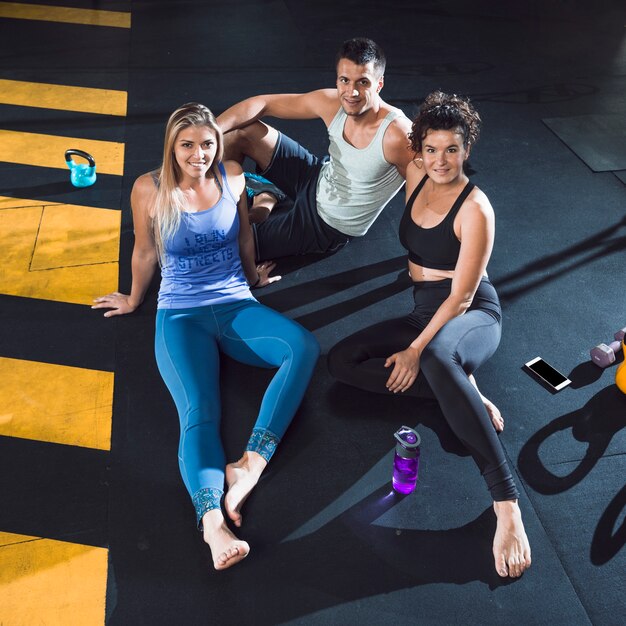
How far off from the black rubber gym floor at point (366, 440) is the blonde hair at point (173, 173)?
0.64m

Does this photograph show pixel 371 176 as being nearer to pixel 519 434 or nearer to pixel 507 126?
pixel 519 434

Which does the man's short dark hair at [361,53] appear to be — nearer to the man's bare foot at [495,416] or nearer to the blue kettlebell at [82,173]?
the man's bare foot at [495,416]

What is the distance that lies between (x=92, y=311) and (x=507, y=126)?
3234mm

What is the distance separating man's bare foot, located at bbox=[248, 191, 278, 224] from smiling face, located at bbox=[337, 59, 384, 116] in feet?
2.77

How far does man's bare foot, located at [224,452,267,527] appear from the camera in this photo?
2520mm

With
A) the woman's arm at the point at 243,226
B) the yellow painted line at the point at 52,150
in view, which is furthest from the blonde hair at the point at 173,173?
the yellow painted line at the point at 52,150

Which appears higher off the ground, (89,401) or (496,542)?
(496,542)

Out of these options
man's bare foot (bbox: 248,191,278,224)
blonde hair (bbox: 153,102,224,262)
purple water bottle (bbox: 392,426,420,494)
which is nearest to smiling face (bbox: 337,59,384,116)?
blonde hair (bbox: 153,102,224,262)

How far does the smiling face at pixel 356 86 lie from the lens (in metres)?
3.08

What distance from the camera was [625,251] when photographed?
3951 millimetres

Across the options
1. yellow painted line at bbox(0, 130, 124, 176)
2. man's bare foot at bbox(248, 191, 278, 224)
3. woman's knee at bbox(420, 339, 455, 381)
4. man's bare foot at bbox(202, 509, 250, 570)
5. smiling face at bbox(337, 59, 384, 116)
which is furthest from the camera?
yellow painted line at bbox(0, 130, 124, 176)

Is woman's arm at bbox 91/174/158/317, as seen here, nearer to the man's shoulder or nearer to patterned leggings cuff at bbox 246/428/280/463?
patterned leggings cuff at bbox 246/428/280/463

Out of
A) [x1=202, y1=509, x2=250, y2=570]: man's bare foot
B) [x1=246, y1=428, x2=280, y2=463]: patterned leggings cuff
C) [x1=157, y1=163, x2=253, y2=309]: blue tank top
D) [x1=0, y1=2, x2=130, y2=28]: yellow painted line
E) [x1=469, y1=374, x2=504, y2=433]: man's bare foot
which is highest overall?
[x1=157, y1=163, x2=253, y2=309]: blue tank top

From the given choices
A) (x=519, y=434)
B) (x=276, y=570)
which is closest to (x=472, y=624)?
(x=276, y=570)
